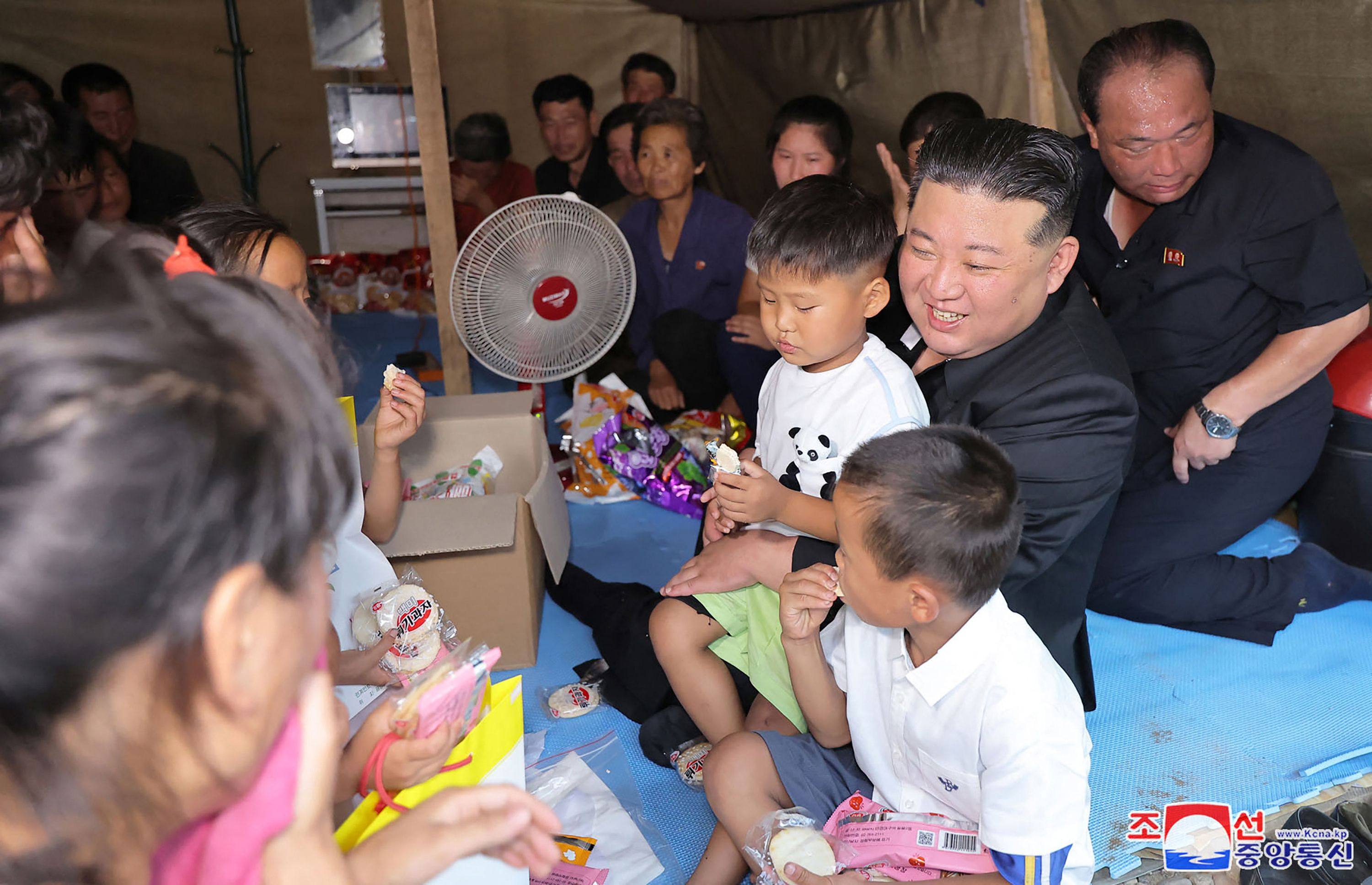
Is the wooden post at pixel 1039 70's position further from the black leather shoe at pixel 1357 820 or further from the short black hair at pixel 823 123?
the black leather shoe at pixel 1357 820

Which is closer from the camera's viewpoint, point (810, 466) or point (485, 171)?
point (810, 466)

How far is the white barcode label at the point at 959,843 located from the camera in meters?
1.36

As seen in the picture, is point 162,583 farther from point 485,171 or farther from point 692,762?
point 485,171

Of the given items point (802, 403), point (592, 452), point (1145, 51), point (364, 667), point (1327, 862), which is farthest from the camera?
point (592, 452)

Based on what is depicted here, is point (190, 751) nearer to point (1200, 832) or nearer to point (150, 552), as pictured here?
point (150, 552)

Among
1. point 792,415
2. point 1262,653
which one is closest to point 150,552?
point 792,415

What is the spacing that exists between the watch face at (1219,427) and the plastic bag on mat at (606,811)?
5.51ft

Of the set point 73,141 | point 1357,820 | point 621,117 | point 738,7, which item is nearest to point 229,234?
point 73,141

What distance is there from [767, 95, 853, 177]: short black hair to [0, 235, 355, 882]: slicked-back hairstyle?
281cm

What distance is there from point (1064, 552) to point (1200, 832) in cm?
56

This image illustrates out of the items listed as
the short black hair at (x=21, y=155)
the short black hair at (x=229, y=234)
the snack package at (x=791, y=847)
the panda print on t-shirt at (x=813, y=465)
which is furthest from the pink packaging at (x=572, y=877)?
the short black hair at (x=21, y=155)

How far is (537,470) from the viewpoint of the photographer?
2707 mm

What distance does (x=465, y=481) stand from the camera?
2.56m

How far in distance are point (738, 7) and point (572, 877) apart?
13.9 feet
